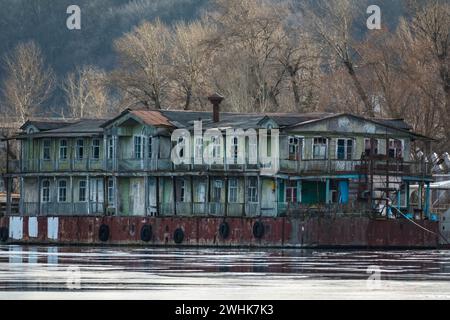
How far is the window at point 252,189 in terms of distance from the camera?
94.6 m

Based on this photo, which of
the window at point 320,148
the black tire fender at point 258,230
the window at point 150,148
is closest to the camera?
the black tire fender at point 258,230

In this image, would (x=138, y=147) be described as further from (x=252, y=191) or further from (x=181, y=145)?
(x=252, y=191)

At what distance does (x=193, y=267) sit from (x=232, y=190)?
117ft

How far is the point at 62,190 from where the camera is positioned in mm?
104438

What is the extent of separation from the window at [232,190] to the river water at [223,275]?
1916cm

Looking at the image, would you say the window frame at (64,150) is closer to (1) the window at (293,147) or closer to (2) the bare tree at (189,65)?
(1) the window at (293,147)

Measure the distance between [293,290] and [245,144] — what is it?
152 ft

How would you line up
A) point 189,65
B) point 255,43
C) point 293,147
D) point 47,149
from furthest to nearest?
1. point 189,65
2. point 255,43
3. point 47,149
4. point 293,147

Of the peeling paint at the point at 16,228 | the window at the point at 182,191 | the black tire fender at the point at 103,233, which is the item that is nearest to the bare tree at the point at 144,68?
the peeling paint at the point at 16,228

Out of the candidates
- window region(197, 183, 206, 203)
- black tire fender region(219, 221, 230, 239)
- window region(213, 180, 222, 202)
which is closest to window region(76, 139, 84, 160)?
window region(197, 183, 206, 203)

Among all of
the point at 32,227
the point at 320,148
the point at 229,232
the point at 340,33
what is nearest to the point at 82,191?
the point at 32,227

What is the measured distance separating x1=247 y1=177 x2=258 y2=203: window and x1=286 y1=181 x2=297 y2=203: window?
1849mm
